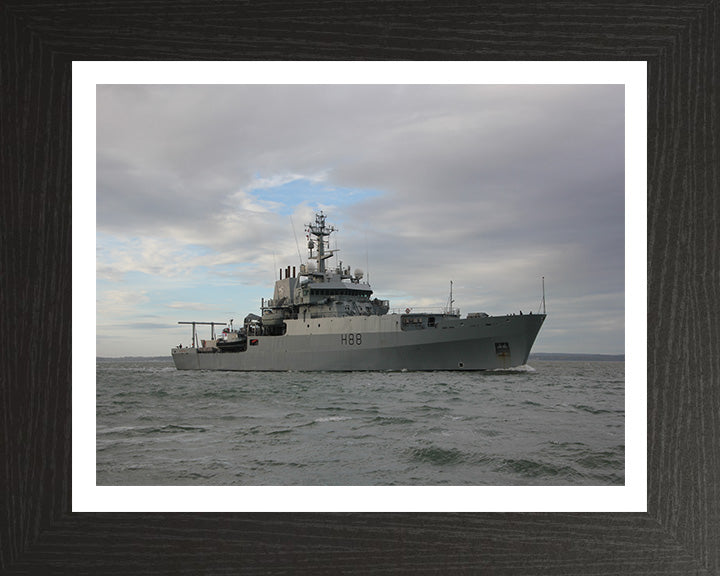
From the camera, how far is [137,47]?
2029mm

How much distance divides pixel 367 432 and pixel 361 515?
3.17 meters

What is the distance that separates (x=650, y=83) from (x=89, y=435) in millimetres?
2399

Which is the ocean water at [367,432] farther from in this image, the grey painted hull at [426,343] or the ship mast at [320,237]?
the ship mast at [320,237]

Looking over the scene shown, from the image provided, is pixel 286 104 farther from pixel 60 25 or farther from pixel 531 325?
pixel 531 325

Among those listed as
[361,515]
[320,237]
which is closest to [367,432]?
[361,515]

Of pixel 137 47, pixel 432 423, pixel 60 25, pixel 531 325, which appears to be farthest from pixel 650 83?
pixel 531 325

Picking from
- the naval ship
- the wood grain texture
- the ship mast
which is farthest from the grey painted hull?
the wood grain texture

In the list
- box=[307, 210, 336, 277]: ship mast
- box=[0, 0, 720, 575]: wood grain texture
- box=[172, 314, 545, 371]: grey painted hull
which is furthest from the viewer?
box=[307, 210, 336, 277]: ship mast

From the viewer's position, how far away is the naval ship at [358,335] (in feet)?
31.6

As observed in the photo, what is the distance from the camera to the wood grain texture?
195 centimetres

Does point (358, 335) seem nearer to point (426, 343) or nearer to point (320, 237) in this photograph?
point (426, 343)

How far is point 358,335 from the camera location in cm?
987

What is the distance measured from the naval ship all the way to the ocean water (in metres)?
0.31

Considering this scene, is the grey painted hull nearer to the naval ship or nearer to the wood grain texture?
the naval ship
